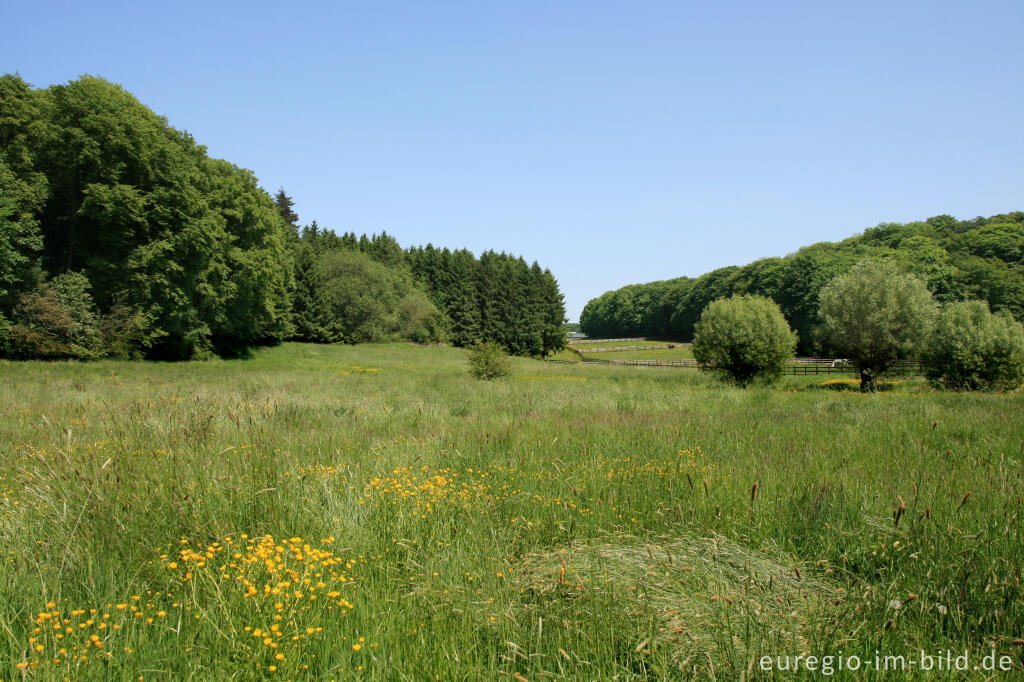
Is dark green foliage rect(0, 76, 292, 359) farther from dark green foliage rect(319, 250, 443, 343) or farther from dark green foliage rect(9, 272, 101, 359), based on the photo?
dark green foliage rect(319, 250, 443, 343)

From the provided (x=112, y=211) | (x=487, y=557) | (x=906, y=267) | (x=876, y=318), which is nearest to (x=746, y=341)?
(x=876, y=318)

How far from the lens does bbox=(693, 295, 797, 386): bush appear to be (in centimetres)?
2823

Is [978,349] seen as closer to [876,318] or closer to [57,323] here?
[876,318]

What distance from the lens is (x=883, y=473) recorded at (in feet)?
17.9

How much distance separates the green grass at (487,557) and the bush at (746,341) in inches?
885

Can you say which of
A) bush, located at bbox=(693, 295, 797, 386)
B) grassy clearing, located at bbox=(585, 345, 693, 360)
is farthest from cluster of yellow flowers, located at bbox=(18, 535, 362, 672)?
grassy clearing, located at bbox=(585, 345, 693, 360)

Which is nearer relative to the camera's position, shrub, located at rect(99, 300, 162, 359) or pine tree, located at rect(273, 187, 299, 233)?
shrub, located at rect(99, 300, 162, 359)

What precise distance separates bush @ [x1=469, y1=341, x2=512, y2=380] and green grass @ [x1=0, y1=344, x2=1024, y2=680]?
73.2 feet

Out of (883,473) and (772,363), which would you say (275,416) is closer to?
(883,473)

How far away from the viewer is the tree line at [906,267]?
64188 millimetres

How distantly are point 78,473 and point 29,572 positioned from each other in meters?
1.32

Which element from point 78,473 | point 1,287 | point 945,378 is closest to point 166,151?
point 1,287

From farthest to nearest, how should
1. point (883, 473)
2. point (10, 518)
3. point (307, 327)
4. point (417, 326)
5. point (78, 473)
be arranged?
1. point (417, 326)
2. point (307, 327)
3. point (883, 473)
4. point (78, 473)
5. point (10, 518)

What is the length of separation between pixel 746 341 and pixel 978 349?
1130 centimetres
